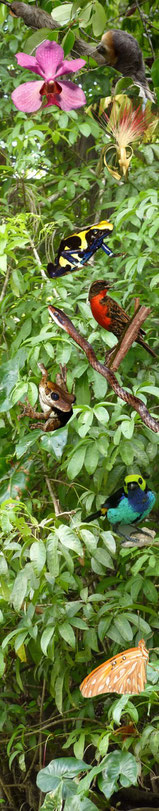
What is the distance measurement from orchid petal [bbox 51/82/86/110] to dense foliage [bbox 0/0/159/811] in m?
0.02

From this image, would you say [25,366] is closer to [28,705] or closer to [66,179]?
[66,179]

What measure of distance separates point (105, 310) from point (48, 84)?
0.42 feet

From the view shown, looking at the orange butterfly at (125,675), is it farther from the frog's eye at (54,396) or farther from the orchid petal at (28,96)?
the orchid petal at (28,96)

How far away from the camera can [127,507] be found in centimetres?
53

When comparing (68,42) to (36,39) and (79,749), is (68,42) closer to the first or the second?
(36,39)

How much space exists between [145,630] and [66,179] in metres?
0.83

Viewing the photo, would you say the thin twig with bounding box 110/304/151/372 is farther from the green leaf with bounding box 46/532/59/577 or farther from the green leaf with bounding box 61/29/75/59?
the green leaf with bounding box 46/532/59/577

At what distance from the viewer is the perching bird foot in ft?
1.85

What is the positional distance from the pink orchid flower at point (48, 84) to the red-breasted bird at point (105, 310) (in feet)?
0.34

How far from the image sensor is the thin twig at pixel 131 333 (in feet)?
1.37

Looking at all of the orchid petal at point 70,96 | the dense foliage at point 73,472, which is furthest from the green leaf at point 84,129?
the orchid petal at point 70,96

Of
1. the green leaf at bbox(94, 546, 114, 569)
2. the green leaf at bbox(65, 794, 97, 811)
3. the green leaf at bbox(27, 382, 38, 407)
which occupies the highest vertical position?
the green leaf at bbox(27, 382, 38, 407)

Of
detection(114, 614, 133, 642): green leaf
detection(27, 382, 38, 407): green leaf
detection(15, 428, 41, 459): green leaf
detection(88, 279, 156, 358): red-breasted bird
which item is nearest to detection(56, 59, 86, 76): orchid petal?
detection(88, 279, 156, 358): red-breasted bird

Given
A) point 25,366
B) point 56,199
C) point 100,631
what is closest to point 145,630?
point 100,631
